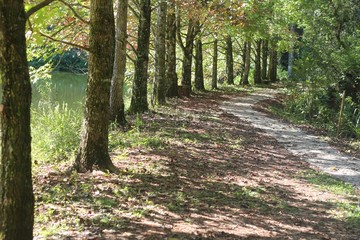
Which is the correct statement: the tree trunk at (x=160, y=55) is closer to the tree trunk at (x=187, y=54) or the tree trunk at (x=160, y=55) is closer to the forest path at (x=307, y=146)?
the forest path at (x=307, y=146)

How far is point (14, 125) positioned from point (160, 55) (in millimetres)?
11969

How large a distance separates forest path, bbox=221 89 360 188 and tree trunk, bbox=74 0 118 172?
15.5 ft

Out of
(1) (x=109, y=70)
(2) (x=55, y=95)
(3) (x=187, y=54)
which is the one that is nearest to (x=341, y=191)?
(1) (x=109, y=70)

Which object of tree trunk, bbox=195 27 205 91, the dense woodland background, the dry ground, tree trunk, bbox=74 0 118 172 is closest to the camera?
the dense woodland background

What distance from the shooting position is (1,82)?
3.70 metres

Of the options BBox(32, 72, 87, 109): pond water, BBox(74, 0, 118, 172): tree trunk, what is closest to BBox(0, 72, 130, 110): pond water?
BBox(32, 72, 87, 109): pond water

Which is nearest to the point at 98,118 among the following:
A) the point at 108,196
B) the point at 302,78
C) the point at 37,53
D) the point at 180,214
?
the point at 108,196

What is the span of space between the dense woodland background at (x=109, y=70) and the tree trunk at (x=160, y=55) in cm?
4

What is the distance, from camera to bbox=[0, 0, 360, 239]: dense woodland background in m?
3.73

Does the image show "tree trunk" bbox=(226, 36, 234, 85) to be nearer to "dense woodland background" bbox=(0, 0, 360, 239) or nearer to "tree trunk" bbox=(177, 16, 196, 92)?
"dense woodland background" bbox=(0, 0, 360, 239)

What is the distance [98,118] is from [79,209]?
1.82 metres

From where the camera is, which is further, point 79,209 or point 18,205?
point 79,209

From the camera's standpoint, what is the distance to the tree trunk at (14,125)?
11.8 feet

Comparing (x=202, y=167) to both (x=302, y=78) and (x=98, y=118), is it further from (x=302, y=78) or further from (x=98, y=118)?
(x=302, y=78)
